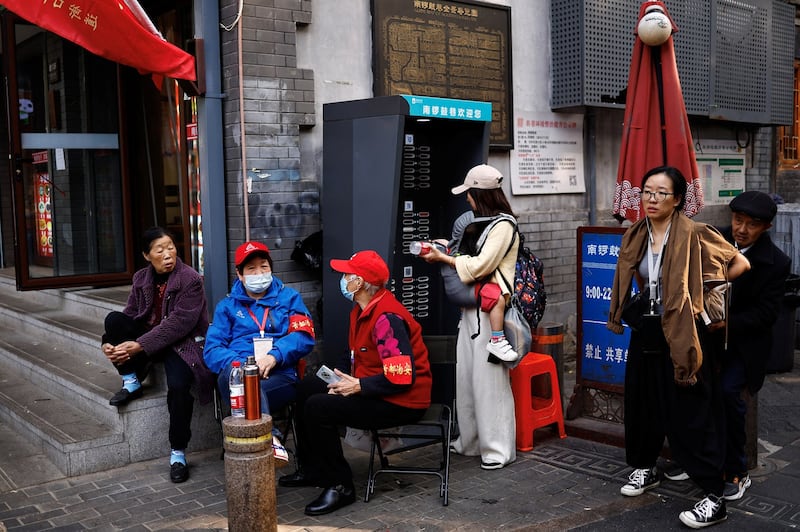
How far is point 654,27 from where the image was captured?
581cm

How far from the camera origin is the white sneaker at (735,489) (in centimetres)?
477

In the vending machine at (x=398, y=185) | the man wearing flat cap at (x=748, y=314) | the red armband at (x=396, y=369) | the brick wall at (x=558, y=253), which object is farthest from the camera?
the brick wall at (x=558, y=253)

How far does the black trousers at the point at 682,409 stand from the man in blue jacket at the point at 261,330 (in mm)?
2012

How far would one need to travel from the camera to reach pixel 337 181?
5.84 meters

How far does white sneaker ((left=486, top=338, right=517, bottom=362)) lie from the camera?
5.24 m

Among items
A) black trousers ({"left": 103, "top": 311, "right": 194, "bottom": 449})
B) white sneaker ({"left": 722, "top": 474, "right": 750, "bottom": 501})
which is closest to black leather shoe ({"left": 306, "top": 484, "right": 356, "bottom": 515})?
black trousers ({"left": 103, "top": 311, "right": 194, "bottom": 449})

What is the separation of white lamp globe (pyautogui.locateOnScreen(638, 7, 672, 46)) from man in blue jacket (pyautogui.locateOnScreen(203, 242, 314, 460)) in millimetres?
3151

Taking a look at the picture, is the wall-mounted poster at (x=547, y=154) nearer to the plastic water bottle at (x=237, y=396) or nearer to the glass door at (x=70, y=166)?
the glass door at (x=70, y=166)

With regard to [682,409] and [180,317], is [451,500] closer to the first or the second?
[682,409]

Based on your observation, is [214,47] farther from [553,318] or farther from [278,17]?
[553,318]

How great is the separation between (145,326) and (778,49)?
8.83 metres

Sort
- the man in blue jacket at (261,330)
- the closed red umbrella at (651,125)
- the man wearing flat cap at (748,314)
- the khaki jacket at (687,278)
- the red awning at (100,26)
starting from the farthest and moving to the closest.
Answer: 1. the closed red umbrella at (651,125)
2. the red awning at (100,26)
3. the man in blue jacket at (261,330)
4. the man wearing flat cap at (748,314)
5. the khaki jacket at (687,278)

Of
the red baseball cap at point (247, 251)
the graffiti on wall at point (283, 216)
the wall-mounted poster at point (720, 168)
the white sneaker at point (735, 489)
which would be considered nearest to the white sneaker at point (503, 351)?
the white sneaker at point (735, 489)

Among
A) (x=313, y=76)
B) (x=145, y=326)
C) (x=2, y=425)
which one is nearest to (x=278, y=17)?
(x=313, y=76)
